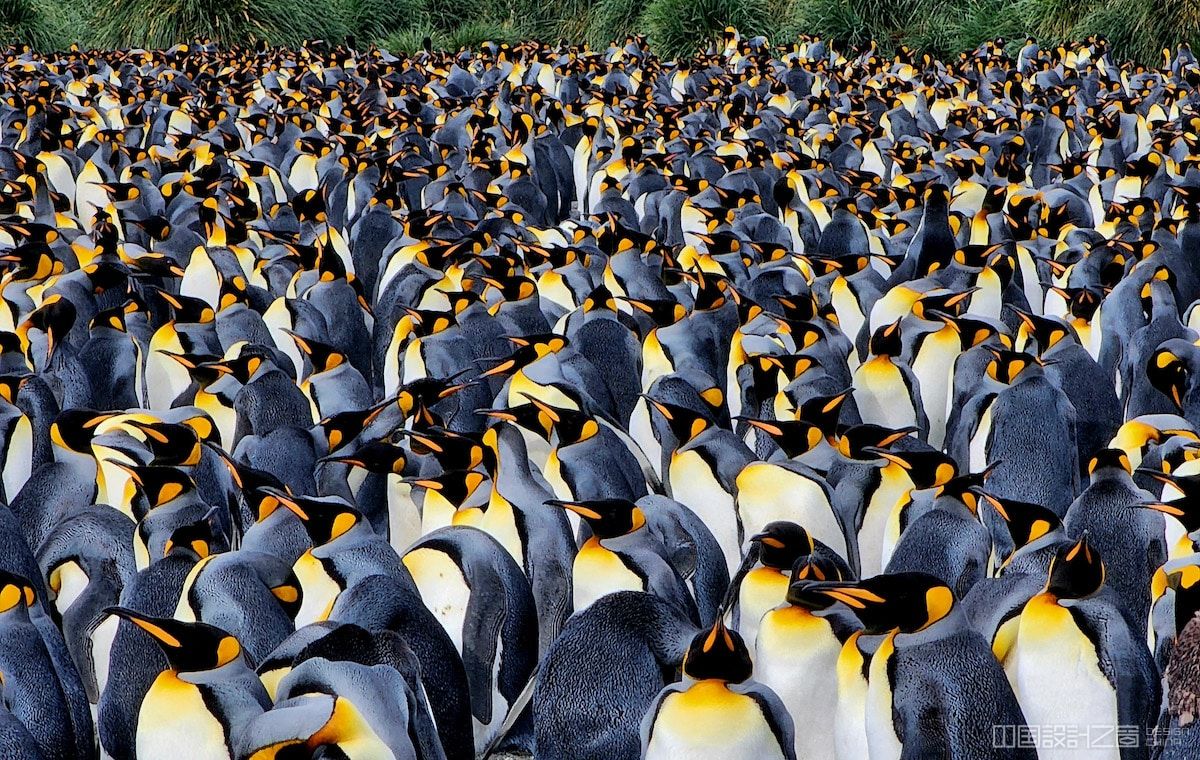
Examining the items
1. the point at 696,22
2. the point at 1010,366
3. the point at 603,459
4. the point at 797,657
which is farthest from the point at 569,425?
the point at 696,22

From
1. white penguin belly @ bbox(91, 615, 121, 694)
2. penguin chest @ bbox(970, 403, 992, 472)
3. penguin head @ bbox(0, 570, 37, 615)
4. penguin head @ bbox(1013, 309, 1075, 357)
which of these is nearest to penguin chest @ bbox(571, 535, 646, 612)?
white penguin belly @ bbox(91, 615, 121, 694)

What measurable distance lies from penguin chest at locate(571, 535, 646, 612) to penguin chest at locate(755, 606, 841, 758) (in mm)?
361

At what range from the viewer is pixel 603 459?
4047 millimetres

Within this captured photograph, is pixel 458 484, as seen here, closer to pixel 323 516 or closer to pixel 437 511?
pixel 437 511

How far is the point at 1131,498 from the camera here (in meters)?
3.53

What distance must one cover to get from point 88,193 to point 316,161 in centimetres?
160

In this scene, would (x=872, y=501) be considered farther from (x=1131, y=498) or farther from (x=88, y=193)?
(x=88, y=193)

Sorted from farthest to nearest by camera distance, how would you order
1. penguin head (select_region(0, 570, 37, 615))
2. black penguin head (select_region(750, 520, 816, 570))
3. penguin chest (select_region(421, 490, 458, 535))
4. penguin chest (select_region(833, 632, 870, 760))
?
penguin chest (select_region(421, 490, 458, 535)) < black penguin head (select_region(750, 520, 816, 570)) < penguin head (select_region(0, 570, 37, 615)) < penguin chest (select_region(833, 632, 870, 760))

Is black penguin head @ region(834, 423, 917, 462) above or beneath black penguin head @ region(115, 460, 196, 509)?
beneath

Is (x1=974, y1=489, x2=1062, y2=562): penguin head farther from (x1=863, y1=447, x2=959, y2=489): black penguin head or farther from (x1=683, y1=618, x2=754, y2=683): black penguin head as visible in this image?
(x1=683, y1=618, x2=754, y2=683): black penguin head

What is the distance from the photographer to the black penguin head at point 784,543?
10.3 ft

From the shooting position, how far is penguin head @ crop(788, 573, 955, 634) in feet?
8.43

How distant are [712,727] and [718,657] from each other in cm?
Result: 13

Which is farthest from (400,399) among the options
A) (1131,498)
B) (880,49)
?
(880,49)
